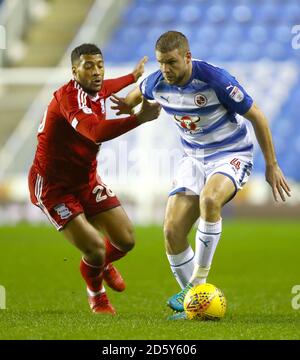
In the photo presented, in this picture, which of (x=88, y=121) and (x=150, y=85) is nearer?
(x=88, y=121)

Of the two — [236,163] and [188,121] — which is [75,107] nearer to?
[188,121]

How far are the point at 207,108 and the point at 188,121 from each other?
174 mm

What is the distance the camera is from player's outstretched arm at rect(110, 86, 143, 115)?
719cm

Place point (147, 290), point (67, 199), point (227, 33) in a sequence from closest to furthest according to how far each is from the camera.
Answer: point (67, 199) → point (147, 290) → point (227, 33)

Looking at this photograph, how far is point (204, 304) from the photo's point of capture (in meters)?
6.34

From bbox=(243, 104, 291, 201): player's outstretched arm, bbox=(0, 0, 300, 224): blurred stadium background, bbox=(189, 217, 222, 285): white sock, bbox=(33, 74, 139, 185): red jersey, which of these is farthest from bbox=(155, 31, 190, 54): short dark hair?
bbox=(0, 0, 300, 224): blurred stadium background

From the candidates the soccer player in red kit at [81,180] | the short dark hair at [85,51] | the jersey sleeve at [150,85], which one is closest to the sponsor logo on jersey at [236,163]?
the soccer player in red kit at [81,180]

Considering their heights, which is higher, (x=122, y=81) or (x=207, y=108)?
(x=122, y=81)

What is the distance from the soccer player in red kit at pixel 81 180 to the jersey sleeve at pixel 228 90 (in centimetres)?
44

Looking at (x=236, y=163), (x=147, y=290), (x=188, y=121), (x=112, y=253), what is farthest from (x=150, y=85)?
(x=147, y=290)

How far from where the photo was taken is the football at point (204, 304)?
6.35 m

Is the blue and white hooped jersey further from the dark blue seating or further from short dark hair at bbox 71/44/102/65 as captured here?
the dark blue seating

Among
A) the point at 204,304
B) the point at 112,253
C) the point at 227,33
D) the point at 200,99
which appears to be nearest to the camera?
the point at 204,304

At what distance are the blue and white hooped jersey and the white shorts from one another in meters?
0.06
